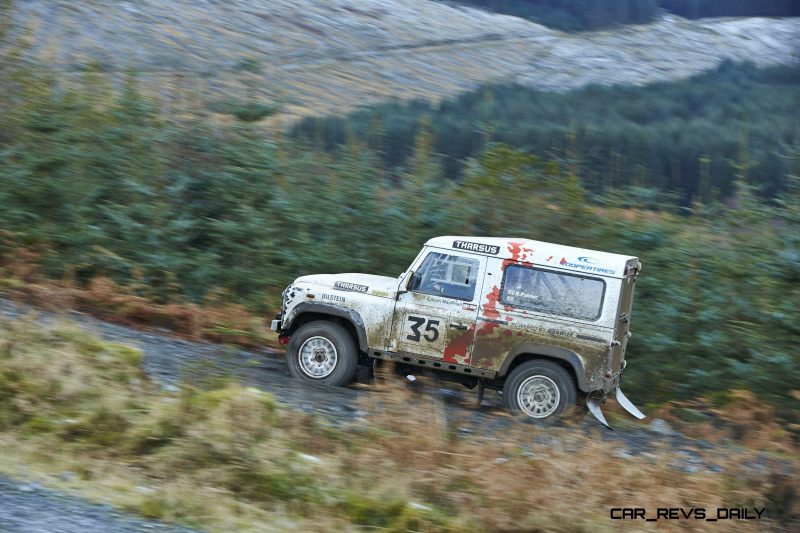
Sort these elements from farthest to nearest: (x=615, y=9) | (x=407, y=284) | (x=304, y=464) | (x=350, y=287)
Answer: (x=615, y=9), (x=350, y=287), (x=407, y=284), (x=304, y=464)

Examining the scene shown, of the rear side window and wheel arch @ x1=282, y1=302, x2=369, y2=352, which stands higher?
the rear side window

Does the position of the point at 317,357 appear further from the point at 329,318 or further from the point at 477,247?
the point at 477,247

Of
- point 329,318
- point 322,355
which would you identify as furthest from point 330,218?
point 322,355

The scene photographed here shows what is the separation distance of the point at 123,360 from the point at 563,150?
1265 centimetres

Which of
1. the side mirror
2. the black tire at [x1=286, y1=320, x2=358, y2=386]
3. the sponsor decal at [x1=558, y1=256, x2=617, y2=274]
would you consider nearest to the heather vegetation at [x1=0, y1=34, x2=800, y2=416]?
the black tire at [x1=286, y1=320, x2=358, y2=386]

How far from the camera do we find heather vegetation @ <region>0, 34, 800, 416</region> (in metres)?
12.6

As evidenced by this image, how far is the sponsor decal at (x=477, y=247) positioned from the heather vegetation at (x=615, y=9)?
19.5 m

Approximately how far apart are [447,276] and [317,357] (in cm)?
177

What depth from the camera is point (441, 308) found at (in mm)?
9891

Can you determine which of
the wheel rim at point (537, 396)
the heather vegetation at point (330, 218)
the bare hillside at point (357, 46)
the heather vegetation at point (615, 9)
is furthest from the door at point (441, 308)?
the heather vegetation at point (615, 9)

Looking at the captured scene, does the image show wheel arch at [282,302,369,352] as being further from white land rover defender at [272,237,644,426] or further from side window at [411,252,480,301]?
side window at [411,252,480,301]

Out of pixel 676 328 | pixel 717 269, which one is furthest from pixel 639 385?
pixel 717 269

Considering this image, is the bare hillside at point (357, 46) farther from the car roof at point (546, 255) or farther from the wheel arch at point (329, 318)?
the car roof at point (546, 255)

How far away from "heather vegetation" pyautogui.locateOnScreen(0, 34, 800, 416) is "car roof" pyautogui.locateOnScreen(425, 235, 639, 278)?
3.23 m
